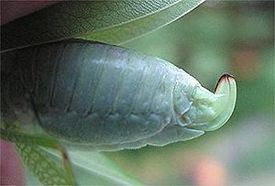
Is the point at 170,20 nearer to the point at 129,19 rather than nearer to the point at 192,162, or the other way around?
the point at 129,19

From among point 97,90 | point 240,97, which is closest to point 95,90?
point 97,90

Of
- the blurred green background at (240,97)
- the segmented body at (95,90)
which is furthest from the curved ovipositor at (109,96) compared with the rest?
the blurred green background at (240,97)

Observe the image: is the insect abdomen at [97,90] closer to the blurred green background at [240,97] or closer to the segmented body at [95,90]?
the segmented body at [95,90]

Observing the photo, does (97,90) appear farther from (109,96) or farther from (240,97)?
(240,97)

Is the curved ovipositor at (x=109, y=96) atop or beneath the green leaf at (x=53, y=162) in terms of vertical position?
atop

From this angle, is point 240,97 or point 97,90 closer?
point 97,90
